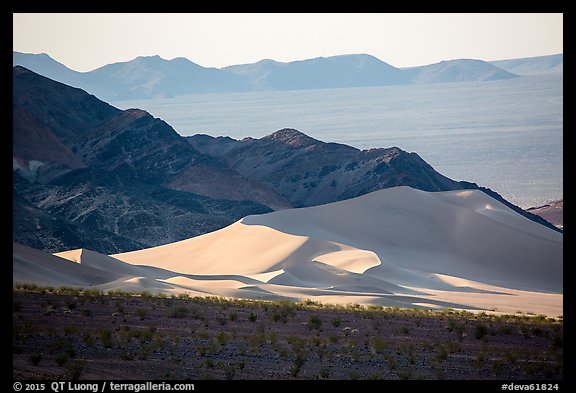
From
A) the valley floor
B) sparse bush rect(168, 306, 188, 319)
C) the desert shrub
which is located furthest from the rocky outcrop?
the desert shrub

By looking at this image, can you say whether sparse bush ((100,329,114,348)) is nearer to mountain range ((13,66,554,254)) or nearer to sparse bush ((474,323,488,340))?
sparse bush ((474,323,488,340))

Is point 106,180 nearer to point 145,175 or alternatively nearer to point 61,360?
point 145,175

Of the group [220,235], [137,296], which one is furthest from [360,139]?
[137,296]

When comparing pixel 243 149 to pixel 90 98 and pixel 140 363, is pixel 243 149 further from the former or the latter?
pixel 140 363

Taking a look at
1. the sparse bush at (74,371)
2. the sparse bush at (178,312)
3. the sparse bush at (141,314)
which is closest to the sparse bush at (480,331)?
the sparse bush at (178,312)

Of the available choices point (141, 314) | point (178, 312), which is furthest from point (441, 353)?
point (141, 314)
